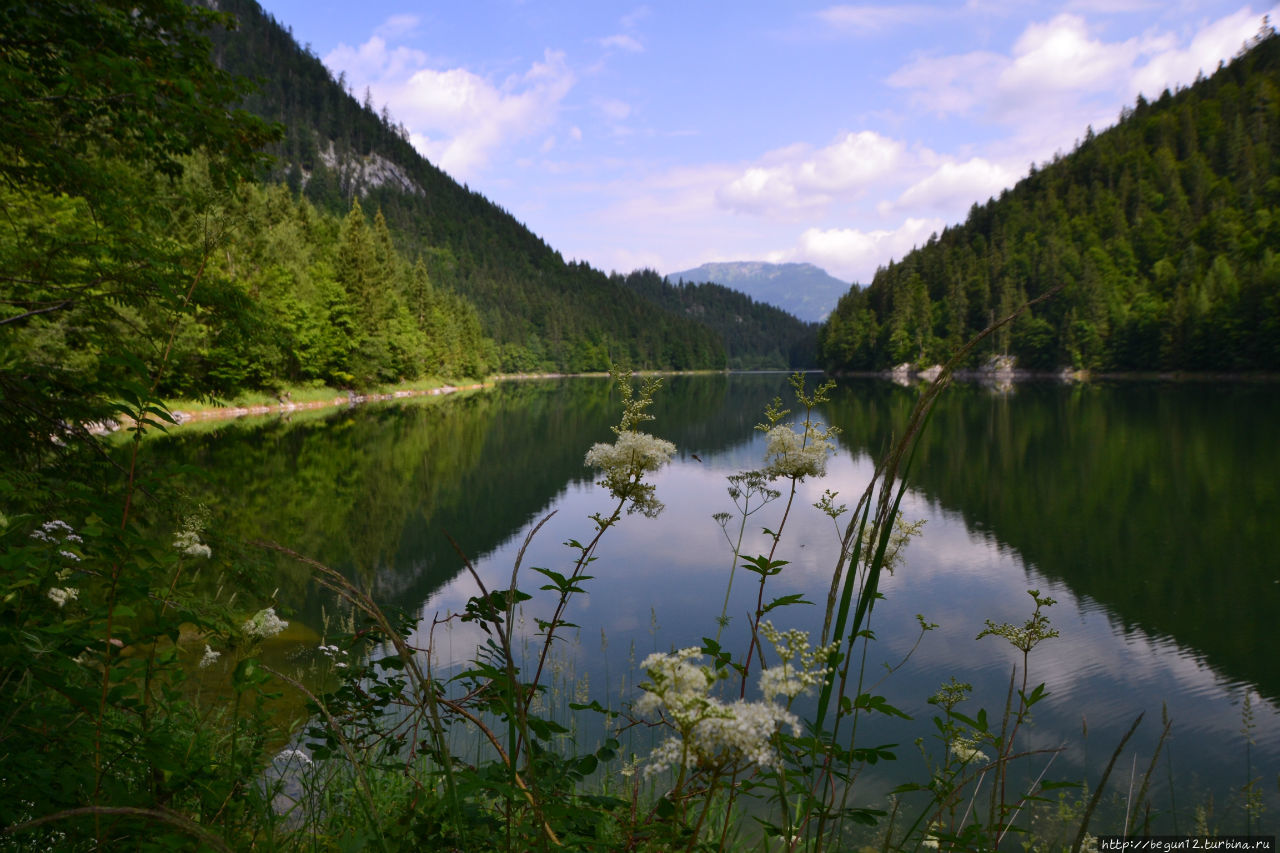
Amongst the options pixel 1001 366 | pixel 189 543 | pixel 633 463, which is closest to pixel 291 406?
pixel 189 543

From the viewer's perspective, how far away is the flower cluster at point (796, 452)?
2578mm

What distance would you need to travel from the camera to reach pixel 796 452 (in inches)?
102

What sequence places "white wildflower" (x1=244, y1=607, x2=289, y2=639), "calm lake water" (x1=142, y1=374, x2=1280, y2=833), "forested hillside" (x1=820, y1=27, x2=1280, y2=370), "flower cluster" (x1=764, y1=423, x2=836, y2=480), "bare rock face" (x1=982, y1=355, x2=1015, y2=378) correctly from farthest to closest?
1. "bare rock face" (x1=982, y1=355, x2=1015, y2=378)
2. "forested hillside" (x1=820, y1=27, x2=1280, y2=370)
3. "calm lake water" (x1=142, y1=374, x2=1280, y2=833)
4. "white wildflower" (x1=244, y1=607, x2=289, y2=639)
5. "flower cluster" (x1=764, y1=423, x2=836, y2=480)

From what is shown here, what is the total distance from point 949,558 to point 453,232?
175123 millimetres

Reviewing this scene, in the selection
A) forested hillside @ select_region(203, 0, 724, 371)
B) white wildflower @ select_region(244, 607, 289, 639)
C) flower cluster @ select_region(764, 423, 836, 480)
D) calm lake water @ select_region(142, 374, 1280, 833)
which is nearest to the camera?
flower cluster @ select_region(764, 423, 836, 480)

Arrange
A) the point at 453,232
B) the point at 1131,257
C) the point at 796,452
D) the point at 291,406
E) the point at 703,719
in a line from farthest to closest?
1. the point at 453,232
2. the point at 1131,257
3. the point at 291,406
4. the point at 796,452
5. the point at 703,719

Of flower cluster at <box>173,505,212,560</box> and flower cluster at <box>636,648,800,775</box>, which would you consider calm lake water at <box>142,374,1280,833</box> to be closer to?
flower cluster at <box>173,505,212,560</box>

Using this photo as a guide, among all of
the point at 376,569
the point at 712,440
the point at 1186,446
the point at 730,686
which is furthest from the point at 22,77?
the point at 1186,446

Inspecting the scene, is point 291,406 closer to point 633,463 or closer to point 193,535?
point 193,535

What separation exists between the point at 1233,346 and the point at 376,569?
3113 inches

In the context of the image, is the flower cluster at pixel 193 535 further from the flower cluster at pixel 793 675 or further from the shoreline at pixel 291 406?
the shoreline at pixel 291 406

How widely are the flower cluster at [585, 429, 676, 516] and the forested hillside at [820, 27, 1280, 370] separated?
6460 centimetres

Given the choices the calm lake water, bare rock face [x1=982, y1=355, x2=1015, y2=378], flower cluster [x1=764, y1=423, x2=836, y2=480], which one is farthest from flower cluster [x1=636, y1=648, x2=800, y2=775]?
bare rock face [x1=982, y1=355, x2=1015, y2=378]

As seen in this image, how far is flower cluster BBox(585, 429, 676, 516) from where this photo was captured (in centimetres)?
232
